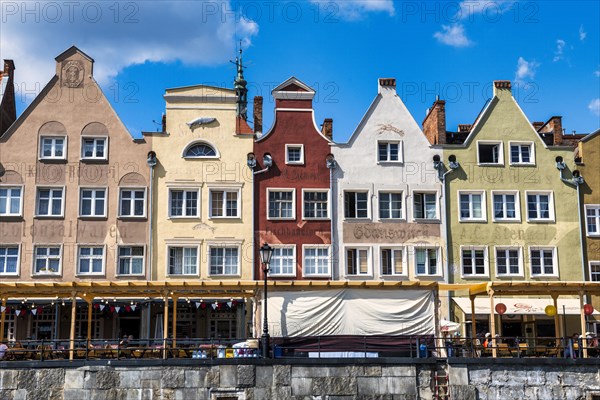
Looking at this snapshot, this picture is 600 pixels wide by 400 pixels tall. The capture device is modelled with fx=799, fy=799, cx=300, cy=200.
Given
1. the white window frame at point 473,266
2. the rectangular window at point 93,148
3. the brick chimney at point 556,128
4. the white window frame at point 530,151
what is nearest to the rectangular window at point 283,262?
the white window frame at point 473,266

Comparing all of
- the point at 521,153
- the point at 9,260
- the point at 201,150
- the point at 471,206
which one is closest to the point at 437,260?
the point at 471,206

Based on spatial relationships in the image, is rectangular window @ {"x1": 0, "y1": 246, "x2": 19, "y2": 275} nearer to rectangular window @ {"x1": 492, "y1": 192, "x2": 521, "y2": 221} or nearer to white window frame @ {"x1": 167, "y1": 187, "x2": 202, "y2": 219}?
white window frame @ {"x1": 167, "y1": 187, "x2": 202, "y2": 219}

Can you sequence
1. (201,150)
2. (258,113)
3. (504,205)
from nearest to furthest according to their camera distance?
(201,150) → (504,205) → (258,113)

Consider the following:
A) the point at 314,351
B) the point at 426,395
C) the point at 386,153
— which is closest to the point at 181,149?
the point at 386,153

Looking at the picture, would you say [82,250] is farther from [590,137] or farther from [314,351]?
[590,137]

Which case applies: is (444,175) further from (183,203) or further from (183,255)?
(183,255)

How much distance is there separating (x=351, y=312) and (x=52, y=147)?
1819cm

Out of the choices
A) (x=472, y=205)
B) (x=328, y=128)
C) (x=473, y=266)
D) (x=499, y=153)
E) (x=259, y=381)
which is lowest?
(x=259, y=381)

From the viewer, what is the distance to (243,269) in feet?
133

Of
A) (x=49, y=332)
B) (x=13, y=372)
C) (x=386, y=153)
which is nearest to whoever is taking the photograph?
(x=13, y=372)

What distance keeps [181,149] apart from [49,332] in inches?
447

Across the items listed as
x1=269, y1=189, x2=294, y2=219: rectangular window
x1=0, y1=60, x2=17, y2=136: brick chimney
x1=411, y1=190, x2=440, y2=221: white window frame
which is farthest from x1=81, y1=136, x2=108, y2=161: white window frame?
x1=411, y1=190, x2=440, y2=221: white window frame

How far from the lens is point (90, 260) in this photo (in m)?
40.1

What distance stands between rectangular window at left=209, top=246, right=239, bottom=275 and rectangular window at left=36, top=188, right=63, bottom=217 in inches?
314
